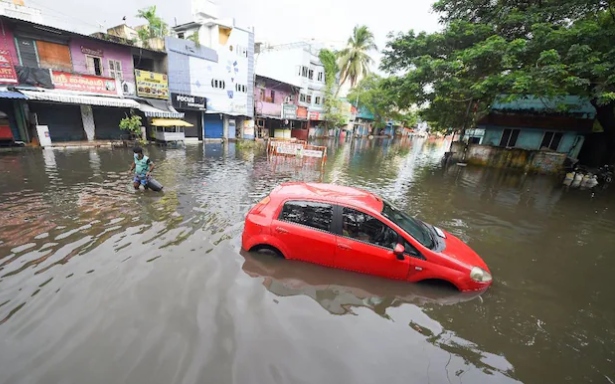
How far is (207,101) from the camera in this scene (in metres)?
26.7

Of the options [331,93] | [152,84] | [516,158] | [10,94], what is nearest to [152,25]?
[152,84]

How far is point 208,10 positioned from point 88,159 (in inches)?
914

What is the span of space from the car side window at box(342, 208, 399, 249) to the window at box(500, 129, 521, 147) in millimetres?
25257

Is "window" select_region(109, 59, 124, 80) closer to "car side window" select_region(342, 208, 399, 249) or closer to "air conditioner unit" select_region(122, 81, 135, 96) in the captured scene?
"air conditioner unit" select_region(122, 81, 135, 96)

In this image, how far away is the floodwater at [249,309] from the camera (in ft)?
10.3

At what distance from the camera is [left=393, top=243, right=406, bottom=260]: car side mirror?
441 cm

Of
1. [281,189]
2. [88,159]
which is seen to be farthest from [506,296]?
[88,159]

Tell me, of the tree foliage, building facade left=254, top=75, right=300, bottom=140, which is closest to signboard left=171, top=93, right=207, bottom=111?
building facade left=254, top=75, right=300, bottom=140

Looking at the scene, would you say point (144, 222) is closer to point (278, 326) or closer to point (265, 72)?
point (278, 326)

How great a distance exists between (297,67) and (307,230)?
3586cm

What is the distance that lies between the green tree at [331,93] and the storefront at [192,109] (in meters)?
20.1

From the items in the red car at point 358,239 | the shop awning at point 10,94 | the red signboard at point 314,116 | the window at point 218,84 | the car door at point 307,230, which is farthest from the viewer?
the red signboard at point 314,116

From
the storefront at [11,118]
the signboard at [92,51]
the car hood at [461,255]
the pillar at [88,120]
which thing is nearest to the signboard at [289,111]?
the signboard at [92,51]

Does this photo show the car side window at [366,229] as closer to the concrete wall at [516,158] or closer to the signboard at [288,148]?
the signboard at [288,148]
